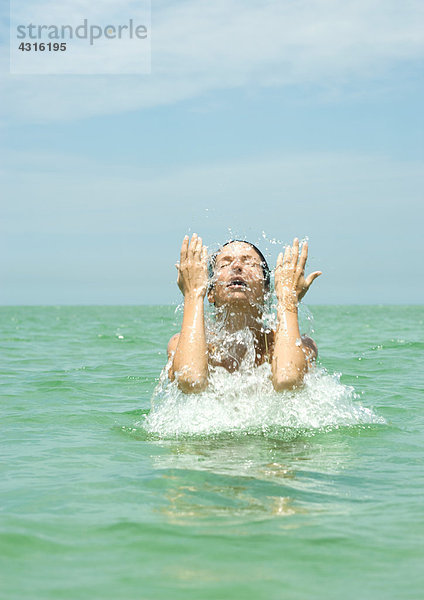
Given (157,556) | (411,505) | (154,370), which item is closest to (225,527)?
(157,556)

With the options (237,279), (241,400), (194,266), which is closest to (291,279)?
(237,279)

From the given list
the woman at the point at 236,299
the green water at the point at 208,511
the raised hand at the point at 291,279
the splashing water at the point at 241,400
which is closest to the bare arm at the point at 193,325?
the woman at the point at 236,299

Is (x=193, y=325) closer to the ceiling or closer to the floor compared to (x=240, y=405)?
closer to the ceiling

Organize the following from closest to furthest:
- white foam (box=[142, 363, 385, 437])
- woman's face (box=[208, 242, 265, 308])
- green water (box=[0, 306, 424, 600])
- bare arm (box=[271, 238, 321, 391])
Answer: green water (box=[0, 306, 424, 600]) → bare arm (box=[271, 238, 321, 391]) → woman's face (box=[208, 242, 265, 308]) → white foam (box=[142, 363, 385, 437])

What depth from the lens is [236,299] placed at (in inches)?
243

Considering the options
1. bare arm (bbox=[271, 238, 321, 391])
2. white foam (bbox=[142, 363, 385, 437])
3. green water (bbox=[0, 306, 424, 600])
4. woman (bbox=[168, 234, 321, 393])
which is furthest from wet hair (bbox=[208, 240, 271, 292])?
green water (bbox=[0, 306, 424, 600])

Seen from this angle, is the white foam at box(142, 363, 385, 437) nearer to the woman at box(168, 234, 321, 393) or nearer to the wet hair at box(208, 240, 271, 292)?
the woman at box(168, 234, 321, 393)

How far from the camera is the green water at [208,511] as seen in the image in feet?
10.1

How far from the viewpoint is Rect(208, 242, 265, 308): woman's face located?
6129mm

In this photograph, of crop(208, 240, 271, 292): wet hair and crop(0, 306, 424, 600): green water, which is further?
crop(208, 240, 271, 292): wet hair

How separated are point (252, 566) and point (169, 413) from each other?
11.4 feet

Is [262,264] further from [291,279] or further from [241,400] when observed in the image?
[241,400]

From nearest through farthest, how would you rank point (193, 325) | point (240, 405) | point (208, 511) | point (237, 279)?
point (208, 511)
point (193, 325)
point (237, 279)
point (240, 405)

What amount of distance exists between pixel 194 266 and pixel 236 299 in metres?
0.51
